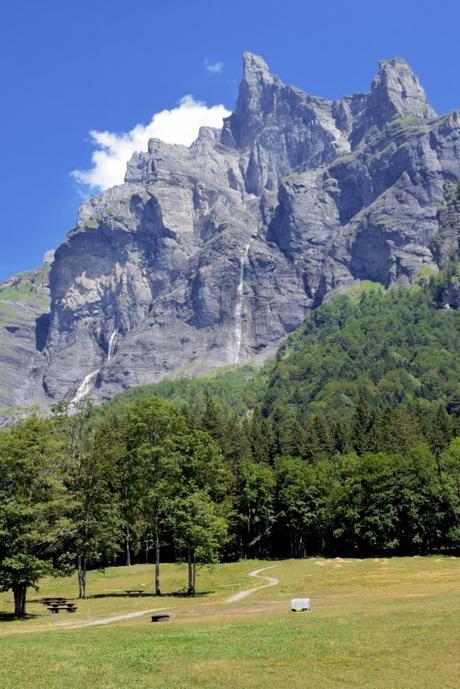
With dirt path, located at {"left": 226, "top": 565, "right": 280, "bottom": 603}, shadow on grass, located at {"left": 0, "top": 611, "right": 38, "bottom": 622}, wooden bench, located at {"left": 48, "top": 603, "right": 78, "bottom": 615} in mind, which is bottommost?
dirt path, located at {"left": 226, "top": 565, "right": 280, "bottom": 603}

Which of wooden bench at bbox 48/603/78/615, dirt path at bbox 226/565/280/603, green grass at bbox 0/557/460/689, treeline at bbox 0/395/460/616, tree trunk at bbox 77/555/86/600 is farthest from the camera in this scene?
tree trunk at bbox 77/555/86/600

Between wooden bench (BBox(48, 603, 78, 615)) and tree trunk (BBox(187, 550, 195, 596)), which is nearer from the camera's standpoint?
wooden bench (BBox(48, 603, 78, 615))

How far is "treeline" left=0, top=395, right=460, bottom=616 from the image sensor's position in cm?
5088

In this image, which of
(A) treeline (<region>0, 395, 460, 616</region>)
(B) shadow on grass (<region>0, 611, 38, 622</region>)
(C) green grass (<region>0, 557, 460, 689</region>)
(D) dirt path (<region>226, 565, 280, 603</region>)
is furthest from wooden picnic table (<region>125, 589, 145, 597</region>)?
(B) shadow on grass (<region>0, 611, 38, 622</region>)

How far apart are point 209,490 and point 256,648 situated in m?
39.2

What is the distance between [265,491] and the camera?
358ft

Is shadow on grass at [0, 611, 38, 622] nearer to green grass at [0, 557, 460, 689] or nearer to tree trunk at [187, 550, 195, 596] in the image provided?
green grass at [0, 557, 460, 689]

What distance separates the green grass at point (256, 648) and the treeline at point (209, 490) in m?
9.53

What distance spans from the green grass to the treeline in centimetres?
953

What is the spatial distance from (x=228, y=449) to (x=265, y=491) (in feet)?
48.4

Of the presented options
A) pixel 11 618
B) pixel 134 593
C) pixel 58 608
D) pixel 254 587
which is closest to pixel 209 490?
pixel 254 587

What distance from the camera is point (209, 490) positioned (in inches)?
2635

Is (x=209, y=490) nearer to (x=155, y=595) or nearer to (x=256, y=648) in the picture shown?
(x=155, y=595)

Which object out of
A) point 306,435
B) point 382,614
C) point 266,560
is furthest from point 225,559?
point 382,614
